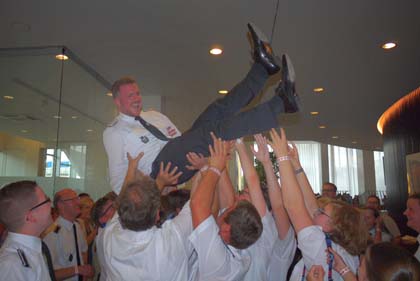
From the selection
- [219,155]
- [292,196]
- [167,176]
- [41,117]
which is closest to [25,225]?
[167,176]

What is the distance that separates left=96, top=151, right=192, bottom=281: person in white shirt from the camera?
170 centimetres

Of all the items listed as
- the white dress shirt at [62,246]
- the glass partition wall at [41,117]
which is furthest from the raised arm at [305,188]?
the glass partition wall at [41,117]

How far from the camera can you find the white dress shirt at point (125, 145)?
8.50 feet

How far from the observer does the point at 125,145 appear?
2617 mm

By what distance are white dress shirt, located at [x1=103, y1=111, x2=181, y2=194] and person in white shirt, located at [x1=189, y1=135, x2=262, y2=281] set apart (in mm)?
868

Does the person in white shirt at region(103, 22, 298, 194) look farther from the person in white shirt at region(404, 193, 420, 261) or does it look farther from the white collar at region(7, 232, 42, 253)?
the person in white shirt at region(404, 193, 420, 261)

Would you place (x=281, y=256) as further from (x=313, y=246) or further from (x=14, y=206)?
(x=14, y=206)

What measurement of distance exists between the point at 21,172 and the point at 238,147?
3.74 metres

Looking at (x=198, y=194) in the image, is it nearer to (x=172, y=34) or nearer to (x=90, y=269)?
(x=90, y=269)

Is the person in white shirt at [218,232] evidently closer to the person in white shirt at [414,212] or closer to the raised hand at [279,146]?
the raised hand at [279,146]

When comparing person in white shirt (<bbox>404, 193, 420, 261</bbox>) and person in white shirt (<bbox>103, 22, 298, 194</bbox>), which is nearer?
person in white shirt (<bbox>103, 22, 298, 194</bbox>)

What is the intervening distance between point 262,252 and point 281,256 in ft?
0.65

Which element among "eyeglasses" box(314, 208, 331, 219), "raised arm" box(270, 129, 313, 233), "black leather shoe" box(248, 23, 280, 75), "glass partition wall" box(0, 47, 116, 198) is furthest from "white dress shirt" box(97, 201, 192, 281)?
"glass partition wall" box(0, 47, 116, 198)

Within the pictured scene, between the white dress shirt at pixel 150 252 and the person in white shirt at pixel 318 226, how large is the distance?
1.72 ft
